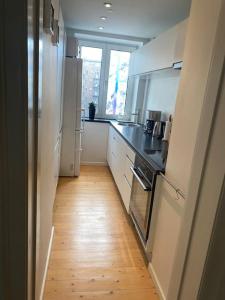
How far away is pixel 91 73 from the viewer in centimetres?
454

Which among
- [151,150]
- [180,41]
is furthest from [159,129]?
[180,41]

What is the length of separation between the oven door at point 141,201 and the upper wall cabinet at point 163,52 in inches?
45.4

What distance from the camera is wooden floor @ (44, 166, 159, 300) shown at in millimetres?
1800

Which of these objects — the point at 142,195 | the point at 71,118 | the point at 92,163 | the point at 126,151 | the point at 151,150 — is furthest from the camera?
the point at 92,163

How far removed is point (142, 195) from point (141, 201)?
0.07 m

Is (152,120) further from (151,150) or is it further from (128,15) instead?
(128,15)

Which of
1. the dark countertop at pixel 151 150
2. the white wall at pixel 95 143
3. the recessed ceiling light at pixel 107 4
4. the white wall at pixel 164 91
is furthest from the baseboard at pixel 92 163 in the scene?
the recessed ceiling light at pixel 107 4

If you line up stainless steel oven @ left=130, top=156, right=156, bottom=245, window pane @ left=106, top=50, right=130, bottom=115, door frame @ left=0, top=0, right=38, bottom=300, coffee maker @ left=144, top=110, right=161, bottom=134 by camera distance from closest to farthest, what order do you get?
door frame @ left=0, top=0, right=38, bottom=300
stainless steel oven @ left=130, top=156, right=156, bottom=245
coffee maker @ left=144, top=110, right=161, bottom=134
window pane @ left=106, top=50, right=130, bottom=115

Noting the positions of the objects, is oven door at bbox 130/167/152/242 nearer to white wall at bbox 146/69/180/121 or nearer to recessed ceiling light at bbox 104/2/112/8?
white wall at bbox 146/69/180/121

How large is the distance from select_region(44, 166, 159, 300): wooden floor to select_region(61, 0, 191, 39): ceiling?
7.88 feet

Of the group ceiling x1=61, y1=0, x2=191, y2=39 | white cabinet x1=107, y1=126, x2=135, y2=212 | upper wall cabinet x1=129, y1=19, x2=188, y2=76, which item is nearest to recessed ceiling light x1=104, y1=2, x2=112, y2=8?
ceiling x1=61, y1=0, x2=191, y2=39

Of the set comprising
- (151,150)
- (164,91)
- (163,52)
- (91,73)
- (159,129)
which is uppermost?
(163,52)

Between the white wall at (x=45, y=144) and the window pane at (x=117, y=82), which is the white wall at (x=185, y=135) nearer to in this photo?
the white wall at (x=45, y=144)

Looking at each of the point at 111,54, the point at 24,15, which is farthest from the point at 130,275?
the point at 111,54
